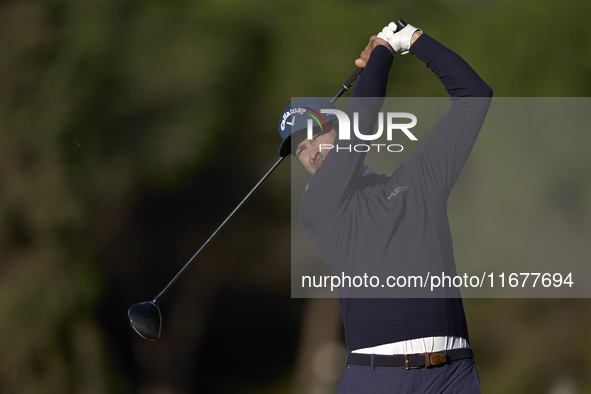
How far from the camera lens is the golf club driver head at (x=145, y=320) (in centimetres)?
172

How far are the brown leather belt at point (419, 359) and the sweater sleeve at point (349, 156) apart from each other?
0.95 ft

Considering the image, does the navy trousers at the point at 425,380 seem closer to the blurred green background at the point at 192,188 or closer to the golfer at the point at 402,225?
the golfer at the point at 402,225

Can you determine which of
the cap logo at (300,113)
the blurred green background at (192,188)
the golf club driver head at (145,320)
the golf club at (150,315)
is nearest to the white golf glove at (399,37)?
the cap logo at (300,113)

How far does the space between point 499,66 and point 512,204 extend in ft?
2.14

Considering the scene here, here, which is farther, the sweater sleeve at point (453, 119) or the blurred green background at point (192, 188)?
the blurred green background at point (192, 188)

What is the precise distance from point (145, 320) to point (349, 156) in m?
0.94

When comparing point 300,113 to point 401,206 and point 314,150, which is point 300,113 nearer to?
point 314,150

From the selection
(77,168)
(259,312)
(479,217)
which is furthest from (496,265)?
(77,168)

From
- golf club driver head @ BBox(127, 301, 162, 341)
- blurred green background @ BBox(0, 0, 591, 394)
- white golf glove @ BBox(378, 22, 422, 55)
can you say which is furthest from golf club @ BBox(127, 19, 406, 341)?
blurred green background @ BBox(0, 0, 591, 394)

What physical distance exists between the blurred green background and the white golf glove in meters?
1.50

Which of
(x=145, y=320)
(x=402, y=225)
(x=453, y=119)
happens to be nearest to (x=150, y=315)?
(x=145, y=320)

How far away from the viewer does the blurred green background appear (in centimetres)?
259

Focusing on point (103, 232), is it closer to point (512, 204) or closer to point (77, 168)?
point (77, 168)

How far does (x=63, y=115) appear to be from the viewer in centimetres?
268
